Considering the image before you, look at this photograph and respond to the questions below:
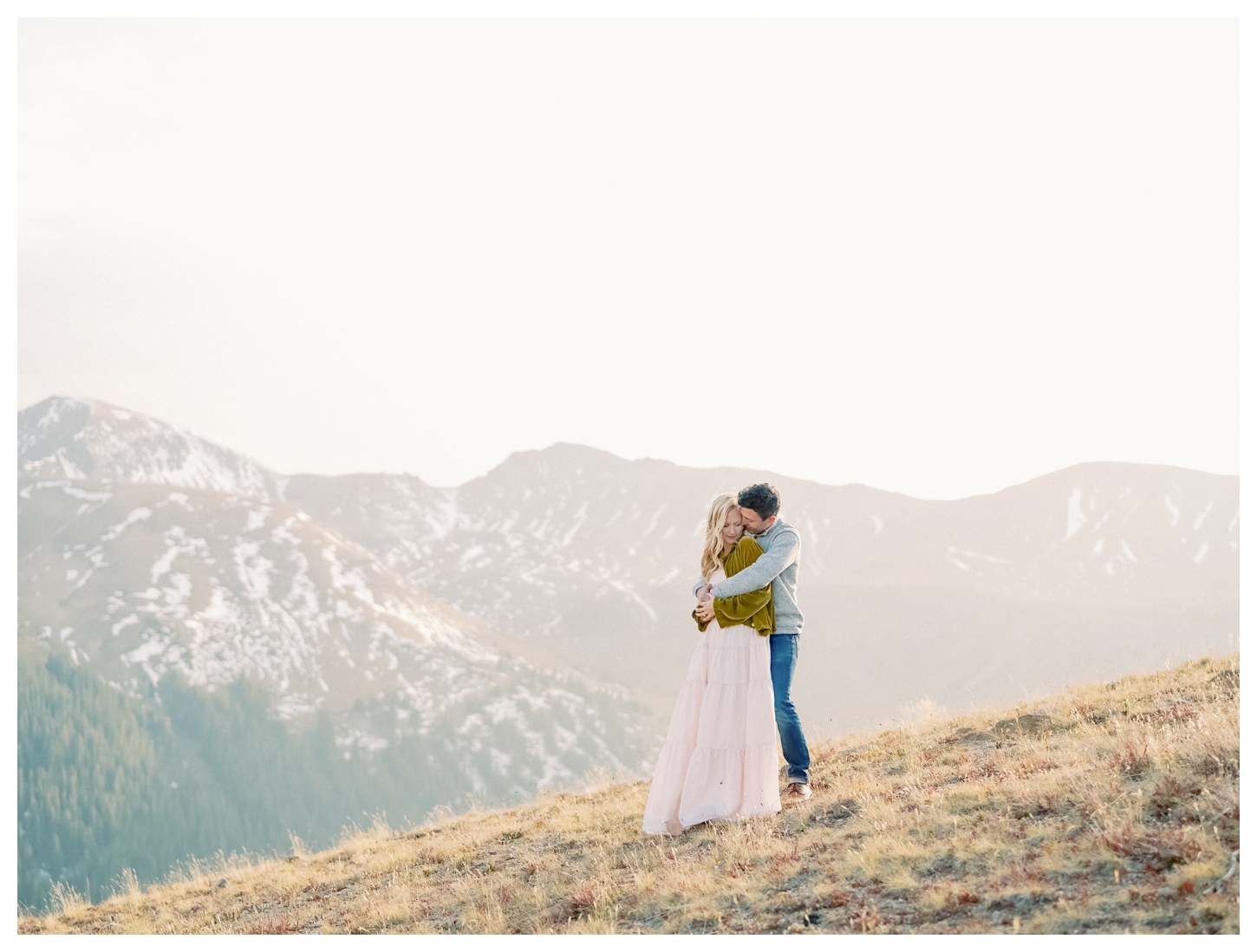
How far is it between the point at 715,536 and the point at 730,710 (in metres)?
1.58

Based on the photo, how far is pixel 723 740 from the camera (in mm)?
8320

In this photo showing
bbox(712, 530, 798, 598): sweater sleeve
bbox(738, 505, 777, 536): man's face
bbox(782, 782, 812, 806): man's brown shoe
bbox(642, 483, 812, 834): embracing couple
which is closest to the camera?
bbox(712, 530, 798, 598): sweater sleeve

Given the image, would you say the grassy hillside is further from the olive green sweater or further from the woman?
the olive green sweater

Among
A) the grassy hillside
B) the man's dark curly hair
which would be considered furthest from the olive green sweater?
the grassy hillside

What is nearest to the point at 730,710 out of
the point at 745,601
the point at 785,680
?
the point at 785,680

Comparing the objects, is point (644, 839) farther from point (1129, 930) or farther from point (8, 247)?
point (8, 247)

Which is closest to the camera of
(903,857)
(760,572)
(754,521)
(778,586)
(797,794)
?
(903,857)

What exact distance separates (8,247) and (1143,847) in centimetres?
1231

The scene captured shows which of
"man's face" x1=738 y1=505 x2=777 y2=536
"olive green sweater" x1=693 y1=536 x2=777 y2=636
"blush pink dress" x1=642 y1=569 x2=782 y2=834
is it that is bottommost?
"blush pink dress" x1=642 y1=569 x2=782 y2=834

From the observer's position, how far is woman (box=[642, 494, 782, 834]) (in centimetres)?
832

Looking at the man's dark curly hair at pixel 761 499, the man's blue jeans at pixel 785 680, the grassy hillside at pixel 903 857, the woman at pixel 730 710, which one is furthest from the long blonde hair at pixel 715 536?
the grassy hillside at pixel 903 857

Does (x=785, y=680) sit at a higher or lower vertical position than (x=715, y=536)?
lower

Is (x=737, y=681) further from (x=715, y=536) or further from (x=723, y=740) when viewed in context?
(x=715, y=536)
